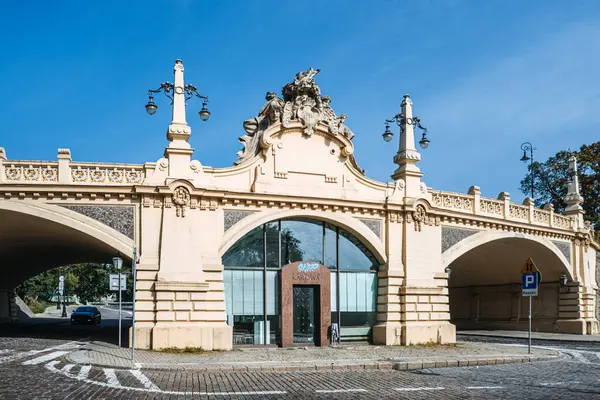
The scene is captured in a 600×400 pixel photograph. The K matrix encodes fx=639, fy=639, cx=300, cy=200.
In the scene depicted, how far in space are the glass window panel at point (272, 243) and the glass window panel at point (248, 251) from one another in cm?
27

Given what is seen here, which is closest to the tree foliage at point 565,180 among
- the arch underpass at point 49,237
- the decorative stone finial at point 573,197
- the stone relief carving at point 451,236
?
the decorative stone finial at point 573,197

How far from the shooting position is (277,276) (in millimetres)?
23391

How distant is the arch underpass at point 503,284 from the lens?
107 ft

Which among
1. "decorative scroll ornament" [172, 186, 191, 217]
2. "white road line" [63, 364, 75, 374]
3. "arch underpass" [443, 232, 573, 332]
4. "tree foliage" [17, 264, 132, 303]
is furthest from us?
"tree foliage" [17, 264, 132, 303]

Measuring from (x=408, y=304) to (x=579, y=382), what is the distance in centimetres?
1053

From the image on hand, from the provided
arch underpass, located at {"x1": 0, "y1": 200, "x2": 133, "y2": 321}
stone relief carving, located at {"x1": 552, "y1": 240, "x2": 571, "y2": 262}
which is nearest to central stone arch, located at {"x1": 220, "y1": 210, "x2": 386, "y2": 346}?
arch underpass, located at {"x1": 0, "y1": 200, "x2": 133, "y2": 321}

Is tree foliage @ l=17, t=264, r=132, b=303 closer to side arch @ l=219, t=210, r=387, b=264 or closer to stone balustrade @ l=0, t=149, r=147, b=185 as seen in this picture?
stone balustrade @ l=0, t=149, r=147, b=185

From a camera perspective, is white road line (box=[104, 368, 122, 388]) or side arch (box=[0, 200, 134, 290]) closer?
white road line (box=[104, 368, 122, 388])

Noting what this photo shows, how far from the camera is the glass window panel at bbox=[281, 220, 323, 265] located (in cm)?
2370

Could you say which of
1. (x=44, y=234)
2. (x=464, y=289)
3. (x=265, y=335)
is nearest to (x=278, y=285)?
(x=265, y=335)

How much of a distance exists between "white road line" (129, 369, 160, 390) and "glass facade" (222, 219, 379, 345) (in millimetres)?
6982

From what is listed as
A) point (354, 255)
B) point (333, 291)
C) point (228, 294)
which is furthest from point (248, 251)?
point (354, 255)

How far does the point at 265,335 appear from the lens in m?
23.0

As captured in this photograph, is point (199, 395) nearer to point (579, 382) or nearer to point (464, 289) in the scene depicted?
point (579, 382)
